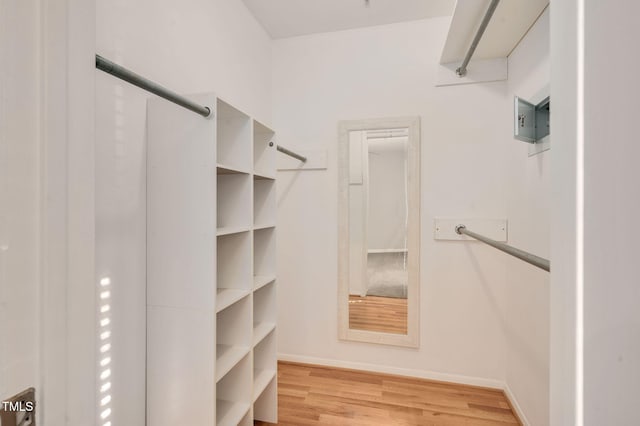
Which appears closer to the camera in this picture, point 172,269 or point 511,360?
point 172,269

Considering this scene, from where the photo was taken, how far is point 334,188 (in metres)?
2.33

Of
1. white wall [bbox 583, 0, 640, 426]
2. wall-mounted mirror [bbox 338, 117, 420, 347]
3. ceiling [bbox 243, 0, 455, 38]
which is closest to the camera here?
white wall [bbox 583, 0, 640, 426]

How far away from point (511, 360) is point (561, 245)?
183 centimetres

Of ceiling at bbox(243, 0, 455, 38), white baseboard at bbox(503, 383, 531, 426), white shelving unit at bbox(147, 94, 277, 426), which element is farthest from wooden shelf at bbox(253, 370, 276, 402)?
ceiling at bbox(243, 0, 455, 38)

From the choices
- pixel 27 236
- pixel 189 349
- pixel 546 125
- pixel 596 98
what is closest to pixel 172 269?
pixel 189 349

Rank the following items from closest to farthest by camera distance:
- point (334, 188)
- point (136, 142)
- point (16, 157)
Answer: point (16, 157), point (136, 142), point (334, 188)

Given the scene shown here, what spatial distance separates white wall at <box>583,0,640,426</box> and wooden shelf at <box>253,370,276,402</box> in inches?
57.8

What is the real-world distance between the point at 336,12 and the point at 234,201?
156 centimetres

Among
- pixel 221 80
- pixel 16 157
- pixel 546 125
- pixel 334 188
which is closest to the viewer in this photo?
pixel 16 157

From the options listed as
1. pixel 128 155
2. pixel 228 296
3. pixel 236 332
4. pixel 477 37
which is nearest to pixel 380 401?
pixel 236 332

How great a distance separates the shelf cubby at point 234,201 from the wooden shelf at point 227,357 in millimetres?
583

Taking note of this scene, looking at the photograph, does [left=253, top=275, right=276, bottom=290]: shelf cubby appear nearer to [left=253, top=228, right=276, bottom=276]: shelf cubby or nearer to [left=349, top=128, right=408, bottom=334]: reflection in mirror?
[left=253, top=228, right=276, bottom=276]: shelf cubby

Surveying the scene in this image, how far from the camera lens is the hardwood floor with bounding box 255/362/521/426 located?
5.78ft

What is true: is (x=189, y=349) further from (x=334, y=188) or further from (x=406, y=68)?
(x=406, y=68)
